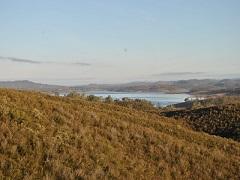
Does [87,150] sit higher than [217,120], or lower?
higher

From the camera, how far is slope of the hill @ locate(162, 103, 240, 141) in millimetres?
33562

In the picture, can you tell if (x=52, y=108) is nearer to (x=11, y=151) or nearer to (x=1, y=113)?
(x=1, y=113)

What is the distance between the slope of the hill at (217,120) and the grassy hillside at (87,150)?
1063cm

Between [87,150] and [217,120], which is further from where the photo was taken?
[217,120]

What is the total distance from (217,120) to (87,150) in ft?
77.3

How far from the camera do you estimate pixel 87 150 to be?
14.7 metres

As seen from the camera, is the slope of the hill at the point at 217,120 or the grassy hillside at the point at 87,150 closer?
the grassy hillside at the point at 87,150

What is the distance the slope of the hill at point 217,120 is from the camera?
3356cm

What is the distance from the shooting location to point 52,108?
2002cm

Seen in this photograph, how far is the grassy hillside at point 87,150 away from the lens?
12.4m

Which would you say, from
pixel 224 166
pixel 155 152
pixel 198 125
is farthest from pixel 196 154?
pixel 198 125

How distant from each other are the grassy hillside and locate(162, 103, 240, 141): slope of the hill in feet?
34.9

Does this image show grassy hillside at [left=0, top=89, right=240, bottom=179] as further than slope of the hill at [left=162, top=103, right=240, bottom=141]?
No

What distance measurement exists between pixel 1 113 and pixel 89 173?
16.2 feet
